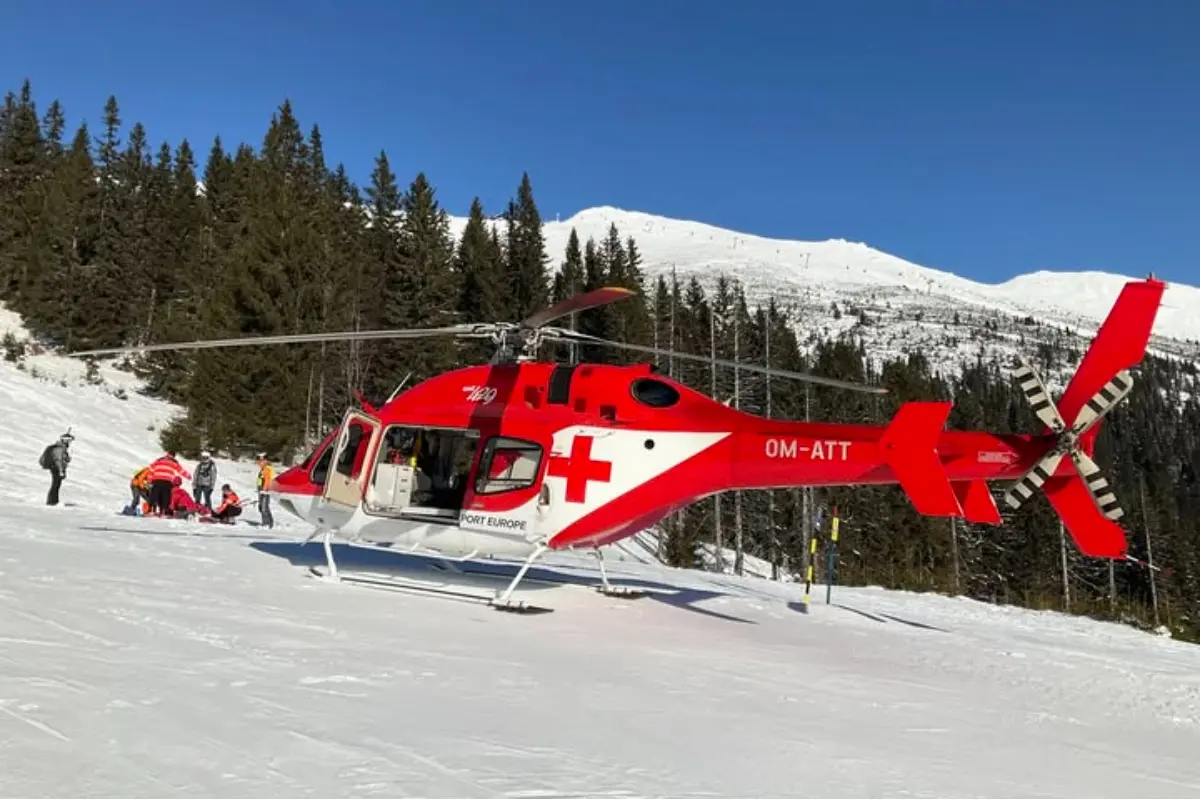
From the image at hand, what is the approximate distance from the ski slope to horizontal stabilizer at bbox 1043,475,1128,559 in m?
1.40

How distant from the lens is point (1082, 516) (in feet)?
33.9

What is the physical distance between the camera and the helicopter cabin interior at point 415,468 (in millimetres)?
11188

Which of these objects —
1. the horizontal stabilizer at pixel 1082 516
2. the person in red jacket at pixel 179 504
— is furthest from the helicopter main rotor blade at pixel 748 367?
the person in red jacket at pixel 179 504

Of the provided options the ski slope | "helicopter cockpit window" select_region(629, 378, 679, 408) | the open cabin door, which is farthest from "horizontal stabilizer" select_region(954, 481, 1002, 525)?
the open cabin door

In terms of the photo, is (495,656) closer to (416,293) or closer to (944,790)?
(944,790)

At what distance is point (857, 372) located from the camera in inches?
2562

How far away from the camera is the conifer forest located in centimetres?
3406

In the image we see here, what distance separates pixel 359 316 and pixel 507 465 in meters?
34.7

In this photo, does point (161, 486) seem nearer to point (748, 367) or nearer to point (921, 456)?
point (748, 367)

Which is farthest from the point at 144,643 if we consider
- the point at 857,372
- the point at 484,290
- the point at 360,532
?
the point at 857,372

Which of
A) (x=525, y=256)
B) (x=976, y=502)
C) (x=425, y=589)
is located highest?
(x=525, y=256)

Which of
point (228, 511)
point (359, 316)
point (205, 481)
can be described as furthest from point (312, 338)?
point (359, 316)

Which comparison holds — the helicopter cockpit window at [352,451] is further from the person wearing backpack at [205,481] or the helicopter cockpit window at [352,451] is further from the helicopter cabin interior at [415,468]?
the person wearing backpack at [205,481]

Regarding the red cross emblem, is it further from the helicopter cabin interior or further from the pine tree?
the pine tree
